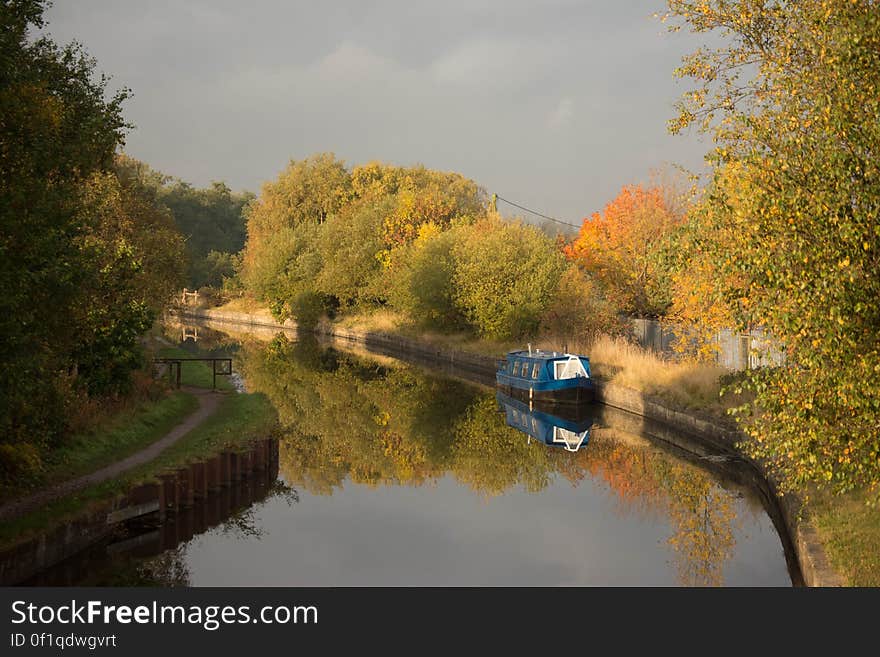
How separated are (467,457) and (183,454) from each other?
8.86 metres

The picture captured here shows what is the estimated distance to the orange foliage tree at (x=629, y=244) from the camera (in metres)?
44.8

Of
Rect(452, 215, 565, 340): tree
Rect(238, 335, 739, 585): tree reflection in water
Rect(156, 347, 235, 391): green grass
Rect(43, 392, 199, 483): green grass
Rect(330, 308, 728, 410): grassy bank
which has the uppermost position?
Rect(452, 215, 565, 340): tree

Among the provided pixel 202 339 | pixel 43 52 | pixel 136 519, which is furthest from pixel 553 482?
pixel 202 339

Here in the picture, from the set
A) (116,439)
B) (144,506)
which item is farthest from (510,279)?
(144,506)

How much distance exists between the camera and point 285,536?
17.5m

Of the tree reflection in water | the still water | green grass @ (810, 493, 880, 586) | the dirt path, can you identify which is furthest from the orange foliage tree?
green grass @ (810, 493, 880, 586)

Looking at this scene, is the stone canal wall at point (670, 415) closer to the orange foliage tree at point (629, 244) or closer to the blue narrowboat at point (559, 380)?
the blue narrowboat at point (559, 380)

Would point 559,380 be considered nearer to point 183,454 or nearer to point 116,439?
point 183,454

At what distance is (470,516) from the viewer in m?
19.5

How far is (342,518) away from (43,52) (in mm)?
13513

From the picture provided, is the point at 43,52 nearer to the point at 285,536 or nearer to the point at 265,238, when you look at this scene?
the point at 285,536

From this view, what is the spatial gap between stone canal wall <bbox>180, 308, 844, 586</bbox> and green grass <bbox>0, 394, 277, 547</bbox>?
1146 cm

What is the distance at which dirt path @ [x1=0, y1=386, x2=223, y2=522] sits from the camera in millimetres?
14076

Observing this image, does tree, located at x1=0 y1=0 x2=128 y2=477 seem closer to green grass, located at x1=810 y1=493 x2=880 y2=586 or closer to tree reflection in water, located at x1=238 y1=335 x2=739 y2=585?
tree reflection in water, located at x1=238 y1=335 x2=739 y2=585
